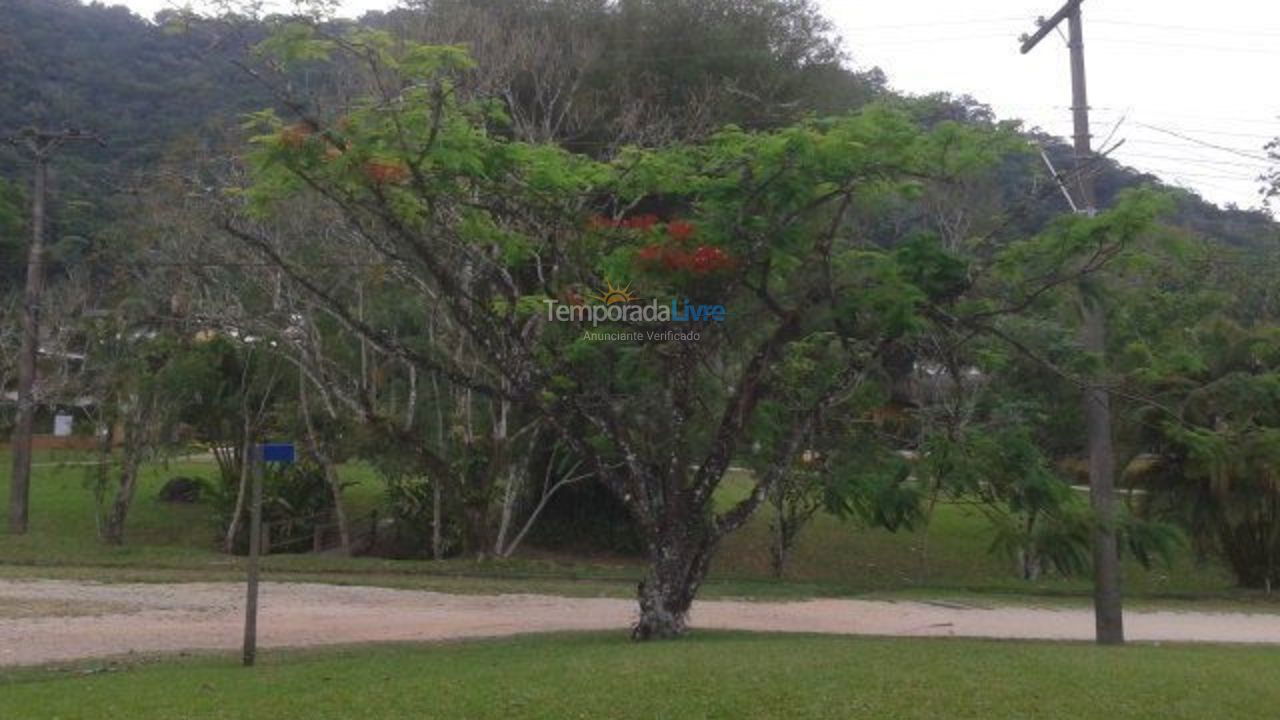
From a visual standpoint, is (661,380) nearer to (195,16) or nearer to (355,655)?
(355,655)

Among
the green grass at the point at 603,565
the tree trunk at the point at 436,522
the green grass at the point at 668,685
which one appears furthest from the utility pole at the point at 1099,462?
the tree trunk at the point at 436,522

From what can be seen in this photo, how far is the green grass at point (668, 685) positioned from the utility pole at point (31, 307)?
1461 cm

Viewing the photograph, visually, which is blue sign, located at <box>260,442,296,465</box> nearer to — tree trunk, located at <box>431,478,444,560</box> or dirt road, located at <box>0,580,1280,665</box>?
dirt road, located at <box>0,580,1280,665</box>

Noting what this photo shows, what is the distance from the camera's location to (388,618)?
14.5 m

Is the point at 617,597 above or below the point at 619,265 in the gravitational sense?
below

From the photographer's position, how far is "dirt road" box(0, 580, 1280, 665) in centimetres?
1249

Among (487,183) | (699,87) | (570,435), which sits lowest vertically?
(570,435)

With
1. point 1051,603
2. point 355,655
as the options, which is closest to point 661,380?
point 355,655

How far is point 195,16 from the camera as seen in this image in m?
10.9

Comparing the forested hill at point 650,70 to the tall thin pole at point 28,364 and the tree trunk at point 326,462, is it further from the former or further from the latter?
the tree trunk at point 326,462

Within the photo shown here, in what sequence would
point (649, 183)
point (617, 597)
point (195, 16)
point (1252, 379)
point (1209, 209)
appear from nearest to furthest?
point (195, 16) < point (649, 183) < point (1252, 379) < point (617, 597) < point (1209, 209)

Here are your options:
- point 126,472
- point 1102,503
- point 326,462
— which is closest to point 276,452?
point 1102,503

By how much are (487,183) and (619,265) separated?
1412 mm

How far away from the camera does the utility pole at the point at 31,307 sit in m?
22.5
